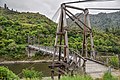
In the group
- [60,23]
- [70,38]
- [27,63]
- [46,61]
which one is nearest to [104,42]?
[70,38]

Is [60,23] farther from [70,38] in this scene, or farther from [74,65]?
[70,38]

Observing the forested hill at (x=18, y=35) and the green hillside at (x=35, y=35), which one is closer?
the green hillside at (x=35, y=35)

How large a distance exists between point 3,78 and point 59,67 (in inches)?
115

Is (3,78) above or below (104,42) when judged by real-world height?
below

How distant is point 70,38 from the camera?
3656 cm

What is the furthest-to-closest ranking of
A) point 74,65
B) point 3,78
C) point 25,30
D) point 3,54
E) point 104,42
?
point 25,30, point 104,42, point 3,54, point 74,65, point 3,78

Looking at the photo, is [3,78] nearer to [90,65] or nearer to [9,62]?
[90,65]

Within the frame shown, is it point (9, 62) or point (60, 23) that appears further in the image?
point (9, 62)

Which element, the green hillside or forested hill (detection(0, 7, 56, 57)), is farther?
forested hill (detection(0, 7, 56, 57))

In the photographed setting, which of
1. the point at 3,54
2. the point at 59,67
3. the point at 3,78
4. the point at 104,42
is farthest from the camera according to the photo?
the point at 104,42

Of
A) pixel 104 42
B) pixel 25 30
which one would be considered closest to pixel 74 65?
pixel 104 42

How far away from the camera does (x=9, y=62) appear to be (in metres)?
29.8

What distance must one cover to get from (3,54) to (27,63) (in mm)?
4418

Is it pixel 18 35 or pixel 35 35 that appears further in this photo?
pixel 35 35
